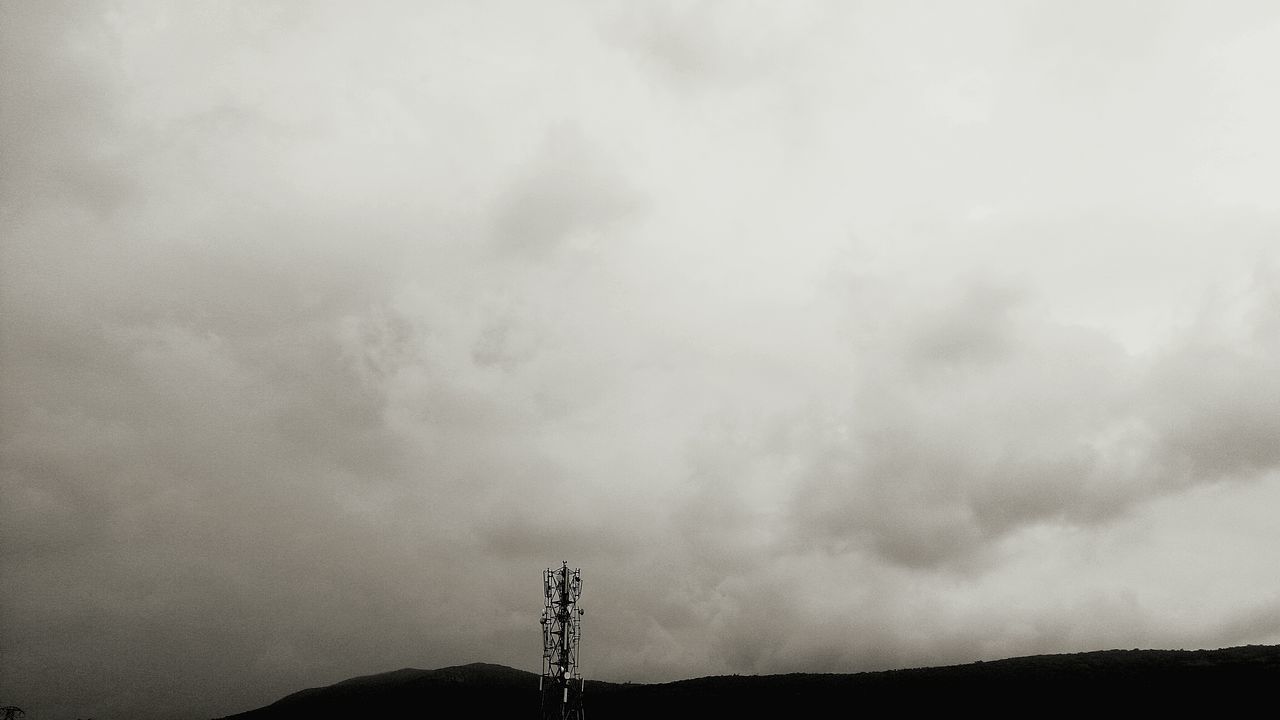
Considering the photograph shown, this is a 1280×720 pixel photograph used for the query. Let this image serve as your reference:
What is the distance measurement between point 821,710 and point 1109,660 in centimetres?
7610

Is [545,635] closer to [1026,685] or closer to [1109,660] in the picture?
[1026,685]

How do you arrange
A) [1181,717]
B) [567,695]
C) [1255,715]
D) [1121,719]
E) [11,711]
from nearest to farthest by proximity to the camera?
1. [567,695]
2. [11,711]
3. [1255,715]
4. [1181,717]
5. [1121,719]

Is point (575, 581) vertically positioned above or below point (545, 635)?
above

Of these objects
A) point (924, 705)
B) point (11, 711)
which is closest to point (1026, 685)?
point (924, 705)

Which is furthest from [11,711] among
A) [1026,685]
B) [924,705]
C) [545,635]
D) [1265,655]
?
[1265,655]

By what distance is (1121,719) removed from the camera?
14188cm

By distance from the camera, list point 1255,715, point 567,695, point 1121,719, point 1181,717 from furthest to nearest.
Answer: point 1121,719 → point 1181,717 → point 1255,715 → point 567,695

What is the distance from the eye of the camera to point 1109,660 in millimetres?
199375

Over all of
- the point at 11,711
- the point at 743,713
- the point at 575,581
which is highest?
the point at 575,581

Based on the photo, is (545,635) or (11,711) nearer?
(545,635)

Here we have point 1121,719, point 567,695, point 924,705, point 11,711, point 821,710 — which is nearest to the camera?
point 567,695

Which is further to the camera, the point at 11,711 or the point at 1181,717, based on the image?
the point at 1181,717

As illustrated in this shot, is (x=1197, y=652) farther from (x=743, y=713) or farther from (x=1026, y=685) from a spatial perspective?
(x=743, y=713)

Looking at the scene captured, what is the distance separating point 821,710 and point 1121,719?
68.9m
